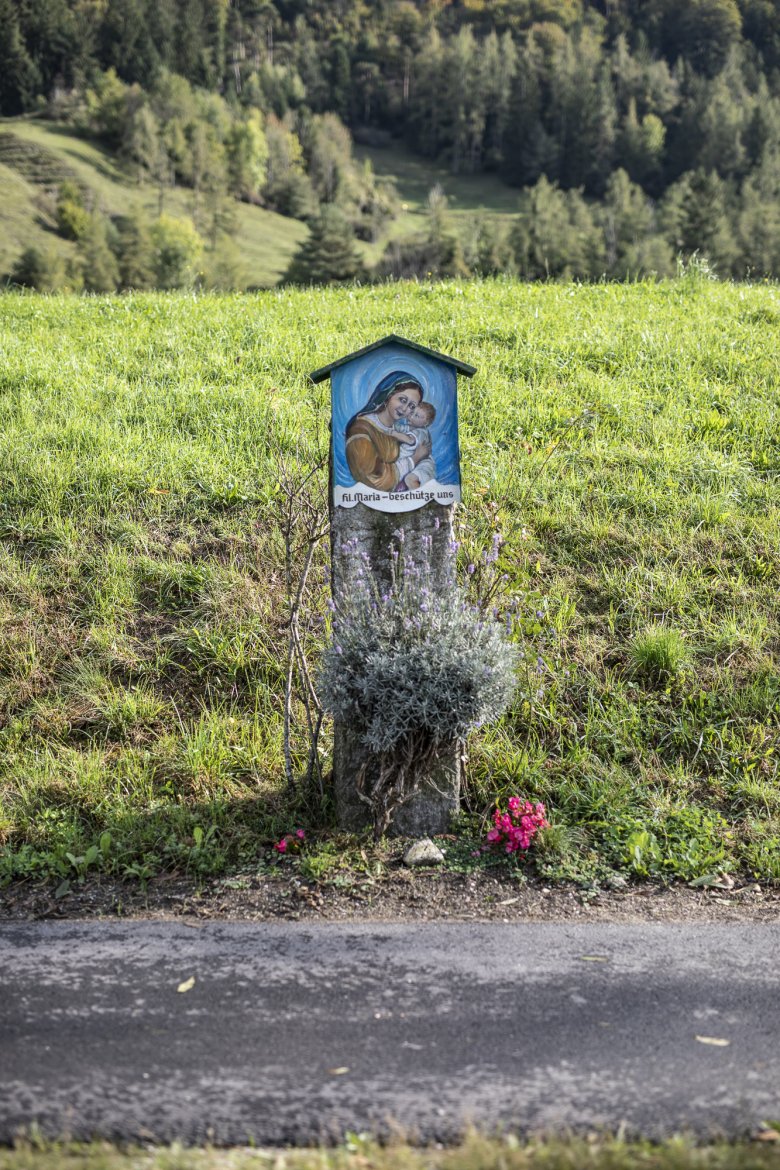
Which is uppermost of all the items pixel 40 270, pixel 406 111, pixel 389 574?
pixel 406 111

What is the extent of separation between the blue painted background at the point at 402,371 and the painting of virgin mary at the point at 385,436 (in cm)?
3

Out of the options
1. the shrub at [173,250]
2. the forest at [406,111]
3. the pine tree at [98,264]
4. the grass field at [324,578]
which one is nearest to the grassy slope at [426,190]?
the forest at [406,111]

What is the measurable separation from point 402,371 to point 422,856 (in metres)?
2.37

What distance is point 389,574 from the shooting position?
497cm

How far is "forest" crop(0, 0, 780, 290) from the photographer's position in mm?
70838

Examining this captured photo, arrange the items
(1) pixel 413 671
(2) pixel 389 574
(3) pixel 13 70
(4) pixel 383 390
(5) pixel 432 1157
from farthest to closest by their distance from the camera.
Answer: (3) pixel 13 70 < (2) pixel 389 574 < (4) pixel 383 390 < (1) pixel 413 671 < (5) pixel 432 1157

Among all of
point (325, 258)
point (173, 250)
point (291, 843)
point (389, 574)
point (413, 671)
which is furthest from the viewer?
point (173, 250)

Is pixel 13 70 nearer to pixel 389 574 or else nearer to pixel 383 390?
pixel 383 390

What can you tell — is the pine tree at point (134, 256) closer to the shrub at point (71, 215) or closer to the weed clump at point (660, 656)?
the shrub at point (71, 215)

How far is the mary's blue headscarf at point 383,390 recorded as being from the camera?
15.8ft

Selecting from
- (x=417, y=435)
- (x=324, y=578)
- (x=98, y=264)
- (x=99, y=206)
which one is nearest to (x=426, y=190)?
(x=99, y=206)

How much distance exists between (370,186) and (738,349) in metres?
108

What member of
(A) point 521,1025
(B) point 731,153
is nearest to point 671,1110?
(A) point 521,1025

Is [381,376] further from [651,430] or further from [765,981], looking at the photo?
[651,430]
